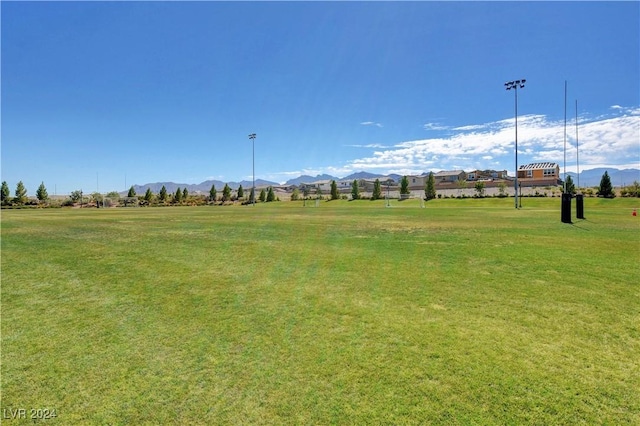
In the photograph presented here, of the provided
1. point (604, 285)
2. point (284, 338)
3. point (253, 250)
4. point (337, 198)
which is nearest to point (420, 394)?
point (284, 338)

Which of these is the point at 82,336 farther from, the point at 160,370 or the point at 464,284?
the point at 464,284

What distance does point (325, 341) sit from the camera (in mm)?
4191

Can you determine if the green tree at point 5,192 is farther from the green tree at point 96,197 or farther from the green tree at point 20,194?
the green tree at point 96,197

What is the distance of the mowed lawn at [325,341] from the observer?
117 inches

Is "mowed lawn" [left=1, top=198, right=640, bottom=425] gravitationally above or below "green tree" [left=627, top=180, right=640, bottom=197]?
Result: below

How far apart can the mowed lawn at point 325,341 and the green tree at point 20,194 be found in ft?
265

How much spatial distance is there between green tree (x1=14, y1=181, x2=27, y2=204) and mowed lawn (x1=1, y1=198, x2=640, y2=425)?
8069cm

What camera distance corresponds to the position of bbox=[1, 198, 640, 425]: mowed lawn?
2961mm

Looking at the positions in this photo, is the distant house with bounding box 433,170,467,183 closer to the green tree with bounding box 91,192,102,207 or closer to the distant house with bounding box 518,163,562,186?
the distant house with bounding box 518,163,562,186

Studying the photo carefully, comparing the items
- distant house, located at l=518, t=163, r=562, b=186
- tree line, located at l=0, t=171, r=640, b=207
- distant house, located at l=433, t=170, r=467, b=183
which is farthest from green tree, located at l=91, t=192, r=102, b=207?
distant house, located at l=518, t=163, r=562, b=186

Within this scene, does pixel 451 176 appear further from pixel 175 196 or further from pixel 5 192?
pixel 5 192

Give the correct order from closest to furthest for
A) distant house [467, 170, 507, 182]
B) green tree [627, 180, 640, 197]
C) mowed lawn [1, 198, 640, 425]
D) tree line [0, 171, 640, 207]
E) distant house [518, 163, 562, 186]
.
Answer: mowed lawn [1, 198, 640, 425], green tree [627, 180, 640, 197], tree line [0, 171, 640, 207], distant house [518, 163, 562, 186], distant house [467, 170, 507, 182]

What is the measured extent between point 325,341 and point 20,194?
8970 centimetres

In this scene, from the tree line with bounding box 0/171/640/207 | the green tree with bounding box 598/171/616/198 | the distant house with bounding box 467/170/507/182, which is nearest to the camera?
the green tree with bounding box 598/171/616/198
